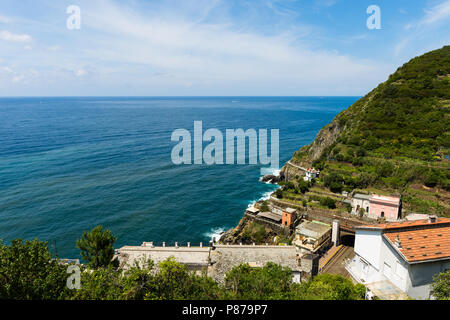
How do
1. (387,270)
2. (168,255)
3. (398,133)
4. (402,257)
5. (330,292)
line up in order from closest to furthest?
1. (330,292)
2. (402,257)
3. (387,270)
4. (168,255)
5. (398,133)

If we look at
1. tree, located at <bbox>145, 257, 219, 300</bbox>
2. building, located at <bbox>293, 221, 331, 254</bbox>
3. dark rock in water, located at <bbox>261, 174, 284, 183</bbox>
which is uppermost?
tree, located at <bbox>145, 257, 219, 300</bbox>

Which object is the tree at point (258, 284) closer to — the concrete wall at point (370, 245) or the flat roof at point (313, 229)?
the concrete wall at point (370, 245)

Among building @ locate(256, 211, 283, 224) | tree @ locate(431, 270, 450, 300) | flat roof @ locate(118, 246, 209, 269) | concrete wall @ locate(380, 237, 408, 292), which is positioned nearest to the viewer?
tree @ locate(431, 270, 450, 300)

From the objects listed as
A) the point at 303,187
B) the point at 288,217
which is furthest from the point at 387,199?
the point at 288,217

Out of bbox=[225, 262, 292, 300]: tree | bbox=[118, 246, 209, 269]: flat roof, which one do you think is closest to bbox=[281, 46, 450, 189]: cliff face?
bbox=[118, 246, 209, 269]: flat roof

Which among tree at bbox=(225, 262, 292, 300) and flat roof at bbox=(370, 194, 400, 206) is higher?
tree at bbox=(225, 262, 292, 300)

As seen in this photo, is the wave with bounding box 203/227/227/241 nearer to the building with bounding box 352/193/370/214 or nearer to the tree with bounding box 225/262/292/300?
the building with bounding box 352/193/370/214

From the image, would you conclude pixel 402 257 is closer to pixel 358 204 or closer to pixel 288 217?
pixel 288 217
